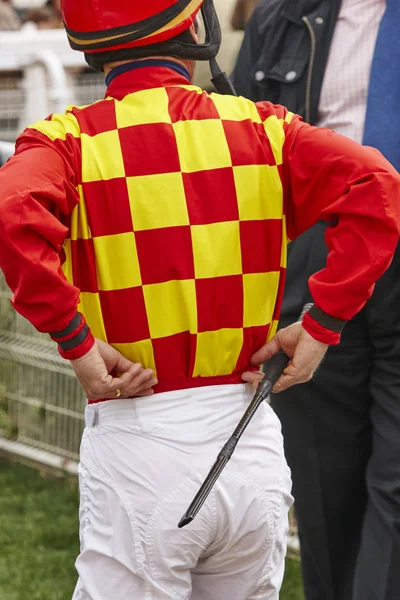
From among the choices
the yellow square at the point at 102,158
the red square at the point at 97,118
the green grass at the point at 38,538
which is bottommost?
the green grass at the point at 38,538

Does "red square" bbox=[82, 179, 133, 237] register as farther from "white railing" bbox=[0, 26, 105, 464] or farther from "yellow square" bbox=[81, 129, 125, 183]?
"white railing" bbox=[0, 26, 105, 464]

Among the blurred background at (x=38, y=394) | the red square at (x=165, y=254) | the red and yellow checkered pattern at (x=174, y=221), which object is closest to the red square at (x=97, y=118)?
the red and yellow checkered pattern at (x=174, y=221)

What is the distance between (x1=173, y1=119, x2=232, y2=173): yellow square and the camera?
1.96 meters

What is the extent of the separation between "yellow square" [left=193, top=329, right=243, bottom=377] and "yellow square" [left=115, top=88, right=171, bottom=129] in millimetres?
417

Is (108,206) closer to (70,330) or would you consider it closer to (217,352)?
(70,330)

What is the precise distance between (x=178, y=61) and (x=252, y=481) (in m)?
0.83

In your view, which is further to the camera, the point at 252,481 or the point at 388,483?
the point at 388,483

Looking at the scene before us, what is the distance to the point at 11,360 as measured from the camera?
4645 millimetres

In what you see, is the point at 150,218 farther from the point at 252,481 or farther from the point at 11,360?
the point at 11,360

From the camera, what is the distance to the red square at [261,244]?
2012 mm

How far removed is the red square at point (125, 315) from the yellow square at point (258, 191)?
0.84 feet

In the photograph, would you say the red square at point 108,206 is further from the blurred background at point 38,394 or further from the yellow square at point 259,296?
the blurred background at point 38,394

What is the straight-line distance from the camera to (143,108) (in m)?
1.98

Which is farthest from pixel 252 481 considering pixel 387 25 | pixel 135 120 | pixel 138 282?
pixel 387 25
